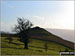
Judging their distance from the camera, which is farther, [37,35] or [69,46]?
[37,35]

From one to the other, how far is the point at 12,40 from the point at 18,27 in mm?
7984

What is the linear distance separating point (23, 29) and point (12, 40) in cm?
833

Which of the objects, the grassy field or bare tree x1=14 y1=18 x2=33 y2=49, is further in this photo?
bare tree x1=14 y1=18 x2=33 y2=49

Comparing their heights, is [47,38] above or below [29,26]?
below

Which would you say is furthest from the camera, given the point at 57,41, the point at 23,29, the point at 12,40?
the point at 57,41

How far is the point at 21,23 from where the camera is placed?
24.8 m

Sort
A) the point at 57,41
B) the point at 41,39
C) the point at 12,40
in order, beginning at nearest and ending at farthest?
the point at 12,40 → the point at 57,41 → the point at 41,39

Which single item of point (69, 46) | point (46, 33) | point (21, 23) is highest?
point (21, 23)

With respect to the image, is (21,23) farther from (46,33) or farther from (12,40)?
(46,33)

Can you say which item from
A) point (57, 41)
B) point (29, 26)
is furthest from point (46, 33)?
point (29, 26)

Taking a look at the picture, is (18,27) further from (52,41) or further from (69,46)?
(52,41)

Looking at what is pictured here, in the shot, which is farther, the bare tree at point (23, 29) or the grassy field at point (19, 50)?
the bare tree at point (23, 29)

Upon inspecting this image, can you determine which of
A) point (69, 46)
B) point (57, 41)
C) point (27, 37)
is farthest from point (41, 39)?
point (27, 37)

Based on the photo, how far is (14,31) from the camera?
25.1 metres
